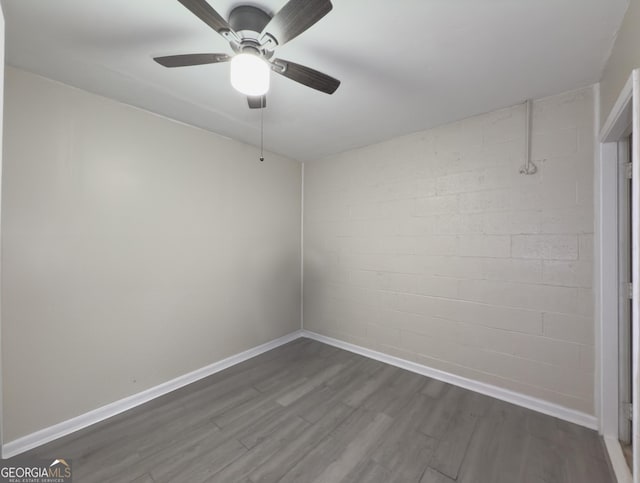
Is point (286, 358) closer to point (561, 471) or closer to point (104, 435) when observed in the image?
point (104, 435)

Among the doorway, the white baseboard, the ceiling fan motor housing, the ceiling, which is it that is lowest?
the white baseboard

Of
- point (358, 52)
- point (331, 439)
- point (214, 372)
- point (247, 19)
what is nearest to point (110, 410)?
point (214, 372)

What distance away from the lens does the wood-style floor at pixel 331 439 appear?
1.59m

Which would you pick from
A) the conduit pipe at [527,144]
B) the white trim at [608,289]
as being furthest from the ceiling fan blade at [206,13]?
the white trim at [608,289]

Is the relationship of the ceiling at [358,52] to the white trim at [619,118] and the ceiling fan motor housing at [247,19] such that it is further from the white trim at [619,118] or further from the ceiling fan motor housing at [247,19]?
the white trim at [619,118]

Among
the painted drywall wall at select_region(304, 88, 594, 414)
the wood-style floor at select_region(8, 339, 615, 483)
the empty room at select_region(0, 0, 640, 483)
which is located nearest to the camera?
the empty room at select_region(0, 0, 640, 483)

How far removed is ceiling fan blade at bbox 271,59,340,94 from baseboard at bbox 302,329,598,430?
9.05ft

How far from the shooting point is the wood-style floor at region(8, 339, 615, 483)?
159 centimetres

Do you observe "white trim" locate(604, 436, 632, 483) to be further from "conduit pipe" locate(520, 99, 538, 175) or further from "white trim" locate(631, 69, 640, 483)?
"conduit pipe" locate(520, 99, 538, 175)

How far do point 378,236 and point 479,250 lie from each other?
1.05 m

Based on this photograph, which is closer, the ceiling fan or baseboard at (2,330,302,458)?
the ceiling fan

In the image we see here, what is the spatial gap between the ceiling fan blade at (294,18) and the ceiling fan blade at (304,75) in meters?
0.12

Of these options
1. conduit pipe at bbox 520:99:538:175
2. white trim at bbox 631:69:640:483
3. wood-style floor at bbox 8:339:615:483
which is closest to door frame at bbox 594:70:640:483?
wood-style floor at bbox 8:339:615:483

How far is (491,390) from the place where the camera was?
236 cm
